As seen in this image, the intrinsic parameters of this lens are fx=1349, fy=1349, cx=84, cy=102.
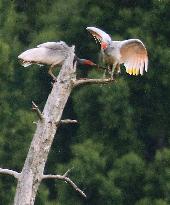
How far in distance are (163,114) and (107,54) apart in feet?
26.3

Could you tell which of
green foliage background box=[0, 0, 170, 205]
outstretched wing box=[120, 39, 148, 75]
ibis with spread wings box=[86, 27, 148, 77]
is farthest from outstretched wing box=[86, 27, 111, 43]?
green foliage background box=[0, 0, 170, 205]

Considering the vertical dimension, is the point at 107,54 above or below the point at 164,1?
above

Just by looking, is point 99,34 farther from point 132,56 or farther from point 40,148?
point 40,148

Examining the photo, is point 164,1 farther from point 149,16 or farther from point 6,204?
point 6,204

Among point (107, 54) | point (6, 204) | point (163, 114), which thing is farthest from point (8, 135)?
point (107, 54)

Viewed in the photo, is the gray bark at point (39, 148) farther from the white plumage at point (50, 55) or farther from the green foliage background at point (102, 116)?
the green foliage background at point (102, 116)

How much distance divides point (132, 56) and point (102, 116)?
751cm

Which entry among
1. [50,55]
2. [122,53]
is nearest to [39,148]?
[50,55]

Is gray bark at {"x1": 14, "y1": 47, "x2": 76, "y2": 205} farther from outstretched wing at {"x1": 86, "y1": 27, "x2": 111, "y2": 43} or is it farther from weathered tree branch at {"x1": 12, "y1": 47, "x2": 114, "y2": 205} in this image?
outstretched wing at {"x1": 86, "y1": 27, "x2": 111, "y2": 43}

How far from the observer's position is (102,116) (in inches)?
764

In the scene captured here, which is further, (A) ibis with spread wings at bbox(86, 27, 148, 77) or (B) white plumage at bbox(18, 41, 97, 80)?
(A) ibis with spread wings at bbox(86, 27, 148, 77)

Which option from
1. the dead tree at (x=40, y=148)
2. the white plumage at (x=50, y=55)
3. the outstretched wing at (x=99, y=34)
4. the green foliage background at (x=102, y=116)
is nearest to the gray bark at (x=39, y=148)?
the dead tree at (x=40, y=148)

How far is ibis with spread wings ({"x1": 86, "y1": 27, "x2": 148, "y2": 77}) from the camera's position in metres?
11.7

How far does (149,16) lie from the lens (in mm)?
19688
